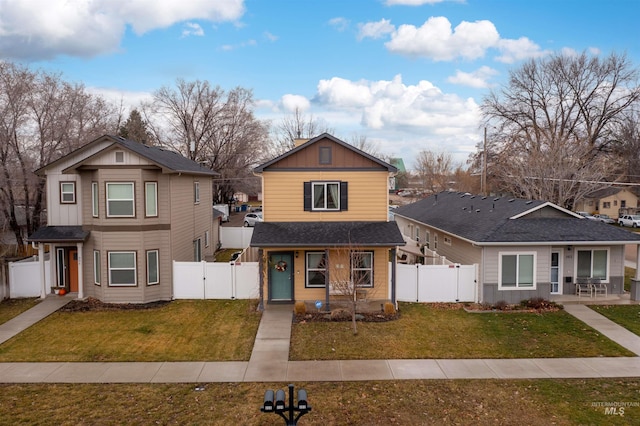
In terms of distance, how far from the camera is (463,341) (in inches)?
563

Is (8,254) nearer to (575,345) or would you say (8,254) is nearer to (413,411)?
(413,411)

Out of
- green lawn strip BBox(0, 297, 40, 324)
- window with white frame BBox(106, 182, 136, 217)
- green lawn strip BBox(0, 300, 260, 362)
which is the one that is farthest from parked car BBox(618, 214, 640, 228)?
green lawn strip BBox(0, 297, 40, 324)

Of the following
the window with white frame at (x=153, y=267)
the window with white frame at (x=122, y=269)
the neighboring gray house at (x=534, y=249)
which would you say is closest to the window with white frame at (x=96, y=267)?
the window with white frame at (x=122, y=269)

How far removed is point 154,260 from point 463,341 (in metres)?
12.8

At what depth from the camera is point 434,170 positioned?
253ft

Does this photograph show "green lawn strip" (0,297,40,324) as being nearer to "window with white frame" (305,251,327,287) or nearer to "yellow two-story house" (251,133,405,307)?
"yellow two-story house" (251,133,405,307)

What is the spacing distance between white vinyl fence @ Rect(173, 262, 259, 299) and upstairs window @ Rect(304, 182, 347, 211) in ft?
11.7

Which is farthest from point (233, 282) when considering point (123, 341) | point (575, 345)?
point (575, 345)

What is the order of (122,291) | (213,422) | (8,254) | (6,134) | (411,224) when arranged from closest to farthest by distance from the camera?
1. (213,422)
2. (122,291)
3. (6,134)
4. (8,254)
5. (411,224)

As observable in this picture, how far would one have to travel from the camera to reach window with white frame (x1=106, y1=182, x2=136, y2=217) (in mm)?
18250

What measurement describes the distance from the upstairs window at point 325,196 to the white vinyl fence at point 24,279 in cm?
1202

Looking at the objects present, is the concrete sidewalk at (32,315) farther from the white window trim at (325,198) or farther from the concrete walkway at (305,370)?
the white window trim at (325,198)

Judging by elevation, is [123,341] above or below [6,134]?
below

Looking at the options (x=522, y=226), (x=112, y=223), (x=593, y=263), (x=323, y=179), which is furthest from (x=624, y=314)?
(x=112, y=223)
